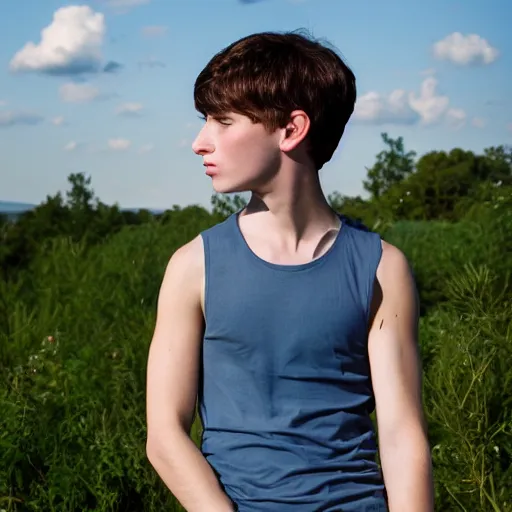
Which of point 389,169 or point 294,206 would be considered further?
point 389,169

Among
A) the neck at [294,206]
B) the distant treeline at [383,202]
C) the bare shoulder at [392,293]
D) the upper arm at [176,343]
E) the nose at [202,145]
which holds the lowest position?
the upper arm at [176,343]

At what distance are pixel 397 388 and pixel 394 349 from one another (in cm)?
9

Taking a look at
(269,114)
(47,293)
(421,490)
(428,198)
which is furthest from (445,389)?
(428,198)

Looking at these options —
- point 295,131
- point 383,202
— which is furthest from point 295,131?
point 383,202

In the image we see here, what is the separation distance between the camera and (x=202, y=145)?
2320 millimetres

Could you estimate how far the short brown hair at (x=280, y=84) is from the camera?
229 cm

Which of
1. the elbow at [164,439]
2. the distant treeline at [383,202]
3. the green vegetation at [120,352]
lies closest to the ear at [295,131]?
the elbow at [164,439]

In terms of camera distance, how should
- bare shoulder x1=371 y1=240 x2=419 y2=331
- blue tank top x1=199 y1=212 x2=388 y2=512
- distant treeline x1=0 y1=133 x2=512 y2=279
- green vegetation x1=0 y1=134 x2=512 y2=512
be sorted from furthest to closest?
distant treeline x1=0 y1=133 x2=512 y2=279, green vegetation x1=0 y1=134 x2=512 y2=512, bare shoulder x1=371 y1=240 x2=419 y2=331, blue tank top x1=199 y1=212 x2=388 y2=512

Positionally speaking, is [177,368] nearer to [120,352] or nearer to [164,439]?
[164,439]

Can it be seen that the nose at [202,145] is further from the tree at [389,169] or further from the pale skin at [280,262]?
the tree at [389,169]

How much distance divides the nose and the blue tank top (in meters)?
0.21

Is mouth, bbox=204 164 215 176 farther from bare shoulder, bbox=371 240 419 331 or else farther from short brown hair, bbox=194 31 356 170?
bare shoulder, bbox=371 240 419 331

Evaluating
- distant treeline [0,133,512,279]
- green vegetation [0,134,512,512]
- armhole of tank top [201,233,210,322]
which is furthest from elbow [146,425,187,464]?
distant treeline [0,133,512,279]

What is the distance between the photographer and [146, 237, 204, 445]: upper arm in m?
2.32
